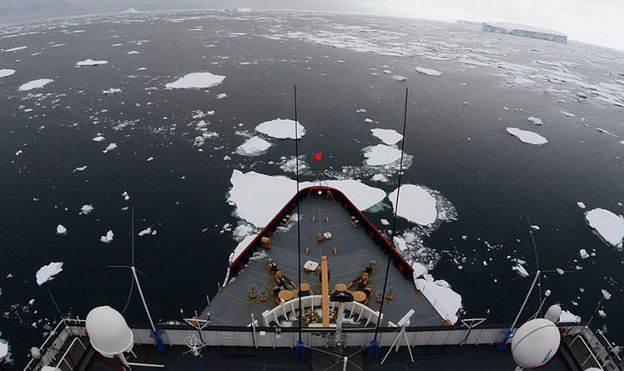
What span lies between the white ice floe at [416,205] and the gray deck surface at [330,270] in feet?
33.7

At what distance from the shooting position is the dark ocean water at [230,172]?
72.9ft

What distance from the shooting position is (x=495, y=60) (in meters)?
101

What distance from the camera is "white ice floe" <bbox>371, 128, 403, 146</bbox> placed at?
41.9 m

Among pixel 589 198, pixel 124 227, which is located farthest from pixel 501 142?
pixel 124 227

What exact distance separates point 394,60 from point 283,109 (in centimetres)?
5132

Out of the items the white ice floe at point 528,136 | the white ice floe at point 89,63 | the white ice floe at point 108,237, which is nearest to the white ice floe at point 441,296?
the white ice floe at point 108,237

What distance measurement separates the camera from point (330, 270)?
1644 cm

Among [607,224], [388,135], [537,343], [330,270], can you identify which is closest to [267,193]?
[330,270]

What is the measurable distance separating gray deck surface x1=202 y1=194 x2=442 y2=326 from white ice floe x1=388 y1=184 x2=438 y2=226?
10.3 meters

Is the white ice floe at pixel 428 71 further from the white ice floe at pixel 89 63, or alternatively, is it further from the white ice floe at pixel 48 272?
the white ice floe at pixel 48 272

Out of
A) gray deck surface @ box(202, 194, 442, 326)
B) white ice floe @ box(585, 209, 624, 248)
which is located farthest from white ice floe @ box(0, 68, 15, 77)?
white ice floe @ box(585, 209, 624, 248)

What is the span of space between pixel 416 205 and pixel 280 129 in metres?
21.5

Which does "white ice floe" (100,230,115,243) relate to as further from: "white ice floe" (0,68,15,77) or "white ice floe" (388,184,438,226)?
"white ice floe" (0,68,15,77)

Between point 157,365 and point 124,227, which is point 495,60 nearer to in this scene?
point 124,227
